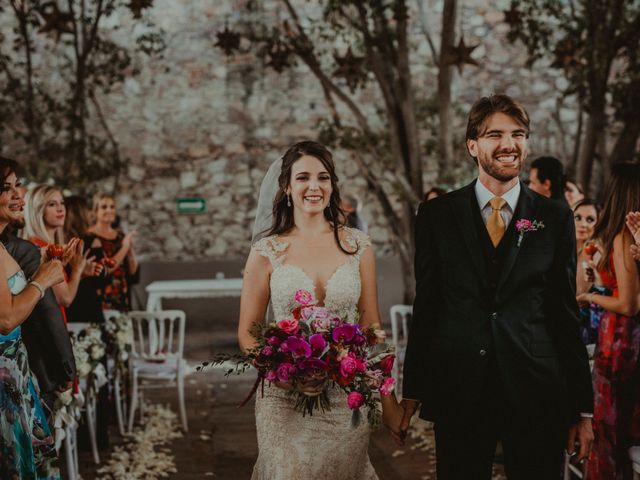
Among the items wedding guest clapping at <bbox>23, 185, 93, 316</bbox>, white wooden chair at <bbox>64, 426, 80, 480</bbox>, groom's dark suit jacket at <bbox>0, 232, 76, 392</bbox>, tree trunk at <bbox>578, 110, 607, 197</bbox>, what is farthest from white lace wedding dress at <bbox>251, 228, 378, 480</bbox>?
tree trunk at <bbox>578, 110, 607, 197</bbox>

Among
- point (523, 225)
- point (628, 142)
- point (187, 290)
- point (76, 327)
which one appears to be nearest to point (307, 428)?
point (523, 225)

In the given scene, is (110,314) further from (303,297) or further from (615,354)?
(615,354)

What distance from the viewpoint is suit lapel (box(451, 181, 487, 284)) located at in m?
2.55

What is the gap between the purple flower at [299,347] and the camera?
2.64 metres

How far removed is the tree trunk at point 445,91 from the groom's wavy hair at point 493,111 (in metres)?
4.22

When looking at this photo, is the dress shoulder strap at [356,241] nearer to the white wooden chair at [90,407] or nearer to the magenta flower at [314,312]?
the magenta flower at [314,312]

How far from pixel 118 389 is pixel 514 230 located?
3795 millimetres

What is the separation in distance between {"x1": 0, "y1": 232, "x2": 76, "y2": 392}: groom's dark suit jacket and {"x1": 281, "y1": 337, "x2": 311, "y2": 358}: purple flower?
1.19 meters

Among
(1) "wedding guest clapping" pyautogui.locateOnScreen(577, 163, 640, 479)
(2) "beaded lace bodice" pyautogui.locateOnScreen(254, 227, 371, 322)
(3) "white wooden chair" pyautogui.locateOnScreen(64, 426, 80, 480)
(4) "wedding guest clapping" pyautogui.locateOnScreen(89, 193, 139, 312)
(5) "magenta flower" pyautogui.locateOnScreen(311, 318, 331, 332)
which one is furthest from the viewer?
(4) "wedding guest clapping" pyautogui.locateOnScreen(89, 193, 139, 312)

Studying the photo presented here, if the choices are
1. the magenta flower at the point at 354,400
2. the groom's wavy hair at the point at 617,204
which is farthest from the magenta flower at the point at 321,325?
the groom's wavy hair at the point at 617,204

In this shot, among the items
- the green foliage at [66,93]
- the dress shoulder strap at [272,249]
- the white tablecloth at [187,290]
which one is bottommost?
A: the white tablecloth at [187,290]

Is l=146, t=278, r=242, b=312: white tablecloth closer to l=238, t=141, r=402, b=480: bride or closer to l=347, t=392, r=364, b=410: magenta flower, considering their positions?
l=238, t=141, r=402, b=480: bride

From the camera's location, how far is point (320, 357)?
2662mm

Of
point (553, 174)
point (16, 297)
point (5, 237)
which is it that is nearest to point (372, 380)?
point (16, 297)
